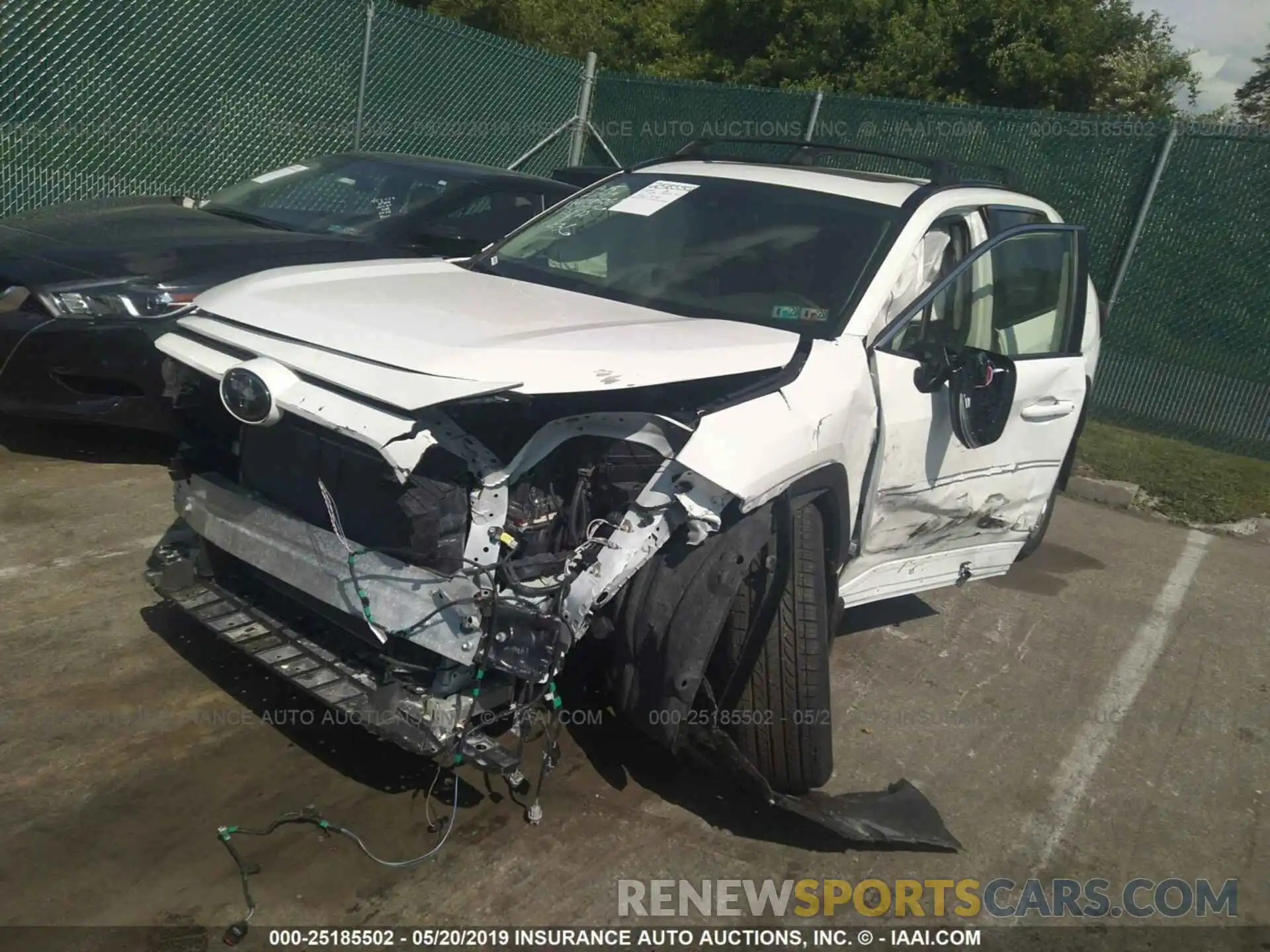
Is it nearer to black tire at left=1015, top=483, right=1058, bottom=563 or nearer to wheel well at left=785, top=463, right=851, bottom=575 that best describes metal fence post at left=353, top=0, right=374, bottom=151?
black tire at left=1015, top=483, right=1058, bottom=563

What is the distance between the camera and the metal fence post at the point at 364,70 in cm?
1017

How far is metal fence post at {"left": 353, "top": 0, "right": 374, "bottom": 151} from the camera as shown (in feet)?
33.4

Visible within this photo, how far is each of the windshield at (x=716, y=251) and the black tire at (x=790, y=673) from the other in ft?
2.97

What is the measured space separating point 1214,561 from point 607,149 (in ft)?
27.4

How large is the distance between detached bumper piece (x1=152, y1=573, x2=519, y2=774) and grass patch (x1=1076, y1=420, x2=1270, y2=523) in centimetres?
597

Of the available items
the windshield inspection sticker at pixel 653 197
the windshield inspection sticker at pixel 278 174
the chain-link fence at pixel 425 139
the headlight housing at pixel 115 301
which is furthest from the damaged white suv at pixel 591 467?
the chain-link fence at pixel 425 139

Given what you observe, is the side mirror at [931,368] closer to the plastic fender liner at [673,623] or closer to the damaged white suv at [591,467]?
the damaged white suv at [591,467]

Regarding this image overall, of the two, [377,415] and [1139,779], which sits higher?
[377,415]

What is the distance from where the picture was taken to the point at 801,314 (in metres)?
3.85

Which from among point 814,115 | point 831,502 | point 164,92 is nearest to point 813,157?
point 831,502

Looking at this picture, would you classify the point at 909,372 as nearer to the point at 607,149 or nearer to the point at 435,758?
the point at 435,758

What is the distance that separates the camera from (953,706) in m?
4.45

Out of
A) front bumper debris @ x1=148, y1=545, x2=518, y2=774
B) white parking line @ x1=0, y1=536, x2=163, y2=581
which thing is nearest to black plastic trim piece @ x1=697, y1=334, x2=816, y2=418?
front bumper debris @ x1=148, y1=545, x2=518, y2=774

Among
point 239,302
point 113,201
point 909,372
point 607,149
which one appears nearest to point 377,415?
point 239,302
